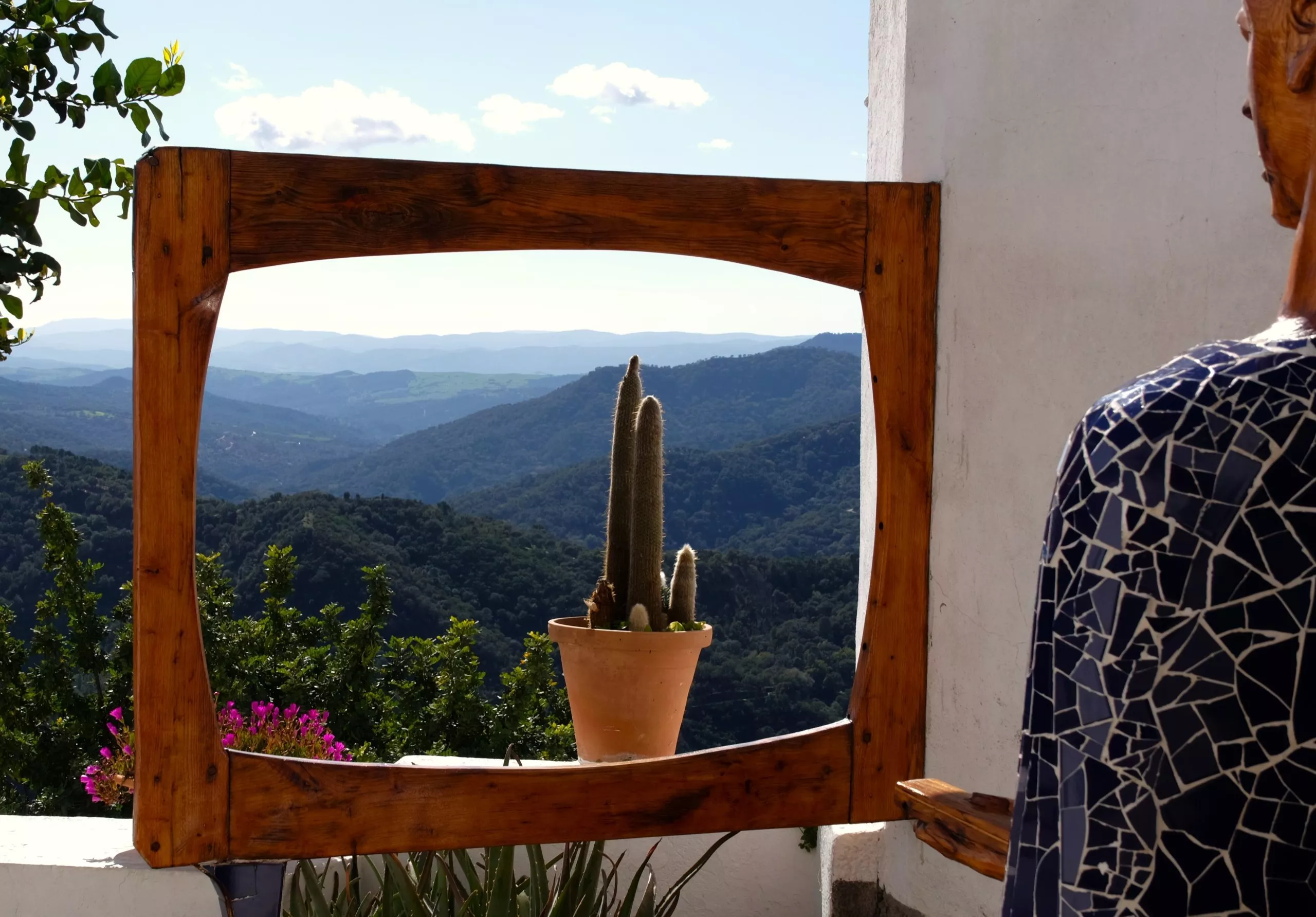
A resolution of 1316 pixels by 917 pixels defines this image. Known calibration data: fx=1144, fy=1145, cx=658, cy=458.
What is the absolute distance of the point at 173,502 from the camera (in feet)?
6.82

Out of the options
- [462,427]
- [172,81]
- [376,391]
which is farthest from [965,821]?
[376,391]

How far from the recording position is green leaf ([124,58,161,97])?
8.28ft

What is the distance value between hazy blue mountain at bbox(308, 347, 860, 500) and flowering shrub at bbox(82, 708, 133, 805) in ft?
36.0

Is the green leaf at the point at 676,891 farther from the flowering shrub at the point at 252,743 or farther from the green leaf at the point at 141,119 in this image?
the green leaf at the point at 141,119

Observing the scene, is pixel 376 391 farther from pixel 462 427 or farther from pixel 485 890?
pixel 485 890

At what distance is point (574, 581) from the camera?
9.03 m

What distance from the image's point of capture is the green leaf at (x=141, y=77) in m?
2.52

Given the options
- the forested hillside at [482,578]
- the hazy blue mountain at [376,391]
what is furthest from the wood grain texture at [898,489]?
the hazy blue mountain at [376,391]

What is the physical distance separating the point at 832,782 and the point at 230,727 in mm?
1907

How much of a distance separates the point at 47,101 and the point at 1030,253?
214 centimetres

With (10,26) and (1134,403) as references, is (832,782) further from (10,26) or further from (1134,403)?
(10,26)

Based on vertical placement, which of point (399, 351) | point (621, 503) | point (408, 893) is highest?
point (399, 351)

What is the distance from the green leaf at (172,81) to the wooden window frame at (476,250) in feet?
2.11

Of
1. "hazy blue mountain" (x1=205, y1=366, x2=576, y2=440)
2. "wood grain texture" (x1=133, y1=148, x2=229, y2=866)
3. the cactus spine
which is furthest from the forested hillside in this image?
"hazy blue mountain" (x1=205, y1=366, x2=576, y2=440)
